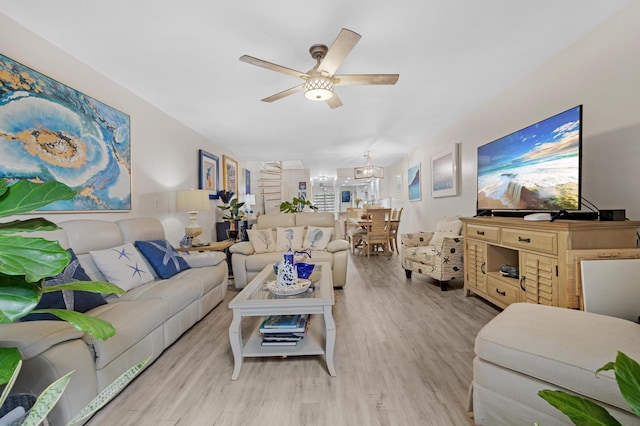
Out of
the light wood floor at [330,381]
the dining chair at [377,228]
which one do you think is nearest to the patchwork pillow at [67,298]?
the light wood floor at [330,381]

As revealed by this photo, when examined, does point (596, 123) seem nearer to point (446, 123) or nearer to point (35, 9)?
point (446, 123)

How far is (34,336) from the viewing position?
118cm

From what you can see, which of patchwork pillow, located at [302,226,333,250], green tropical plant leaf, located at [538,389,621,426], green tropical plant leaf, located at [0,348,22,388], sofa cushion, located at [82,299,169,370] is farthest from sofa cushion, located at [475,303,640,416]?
patchwork pillow, located at [302,226,333,250]

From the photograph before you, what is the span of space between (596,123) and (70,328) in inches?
143

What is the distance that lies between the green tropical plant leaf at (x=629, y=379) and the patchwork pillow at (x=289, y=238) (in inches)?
133

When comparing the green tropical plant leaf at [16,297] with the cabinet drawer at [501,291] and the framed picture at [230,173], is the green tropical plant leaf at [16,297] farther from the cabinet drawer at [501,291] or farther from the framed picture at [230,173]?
the framed picture at [230,173]

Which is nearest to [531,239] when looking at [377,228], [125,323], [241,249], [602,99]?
[602,99]

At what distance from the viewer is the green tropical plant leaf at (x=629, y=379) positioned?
23.2 inches

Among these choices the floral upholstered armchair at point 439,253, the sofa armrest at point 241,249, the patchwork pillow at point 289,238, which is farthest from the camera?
the patchwork pillow at point 289,238

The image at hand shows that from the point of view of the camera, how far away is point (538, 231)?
2.09 metres

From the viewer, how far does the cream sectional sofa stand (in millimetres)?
1176

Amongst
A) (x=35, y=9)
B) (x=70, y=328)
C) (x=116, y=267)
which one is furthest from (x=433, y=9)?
(x=116, y=267)

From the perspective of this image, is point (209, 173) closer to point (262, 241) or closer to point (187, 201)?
point (187, 201)

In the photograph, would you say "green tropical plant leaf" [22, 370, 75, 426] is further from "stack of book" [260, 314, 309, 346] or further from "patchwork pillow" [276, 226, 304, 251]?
"patchwork pillow" [276, 226, 304, 251]
